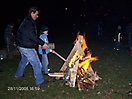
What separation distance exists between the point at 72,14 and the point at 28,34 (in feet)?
89.8

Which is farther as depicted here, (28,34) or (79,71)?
(79,71)

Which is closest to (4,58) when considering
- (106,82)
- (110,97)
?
(106,82)

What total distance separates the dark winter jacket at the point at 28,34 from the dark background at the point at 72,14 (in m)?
21.8

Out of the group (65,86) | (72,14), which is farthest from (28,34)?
(72,14)

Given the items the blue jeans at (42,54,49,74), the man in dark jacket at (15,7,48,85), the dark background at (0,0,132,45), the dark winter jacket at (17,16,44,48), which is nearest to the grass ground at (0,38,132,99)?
the blue jeans at (42,54,49,74)

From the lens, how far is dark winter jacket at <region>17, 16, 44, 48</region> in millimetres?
6617

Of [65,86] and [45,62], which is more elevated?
[45,62]

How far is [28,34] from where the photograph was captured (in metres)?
6.64

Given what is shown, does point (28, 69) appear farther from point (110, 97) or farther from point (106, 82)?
point (110, 97)

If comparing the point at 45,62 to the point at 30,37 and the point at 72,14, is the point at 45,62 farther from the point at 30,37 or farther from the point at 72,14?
the point at 72,14

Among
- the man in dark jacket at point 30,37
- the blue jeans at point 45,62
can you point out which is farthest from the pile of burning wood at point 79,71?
the man in dark jacket at point 30,37

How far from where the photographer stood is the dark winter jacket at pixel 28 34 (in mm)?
6617

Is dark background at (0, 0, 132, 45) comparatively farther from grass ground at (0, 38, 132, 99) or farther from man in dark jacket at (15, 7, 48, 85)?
man in dark jacket at (15, 7, 48, 85)

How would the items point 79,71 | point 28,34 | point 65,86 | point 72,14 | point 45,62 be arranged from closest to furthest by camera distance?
point 28,34
point 65,86
point 79,71
point 45,62
point 72,14
